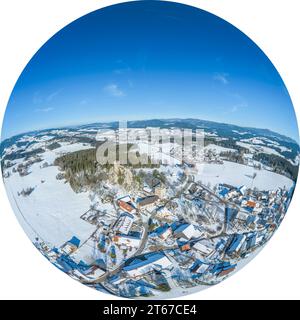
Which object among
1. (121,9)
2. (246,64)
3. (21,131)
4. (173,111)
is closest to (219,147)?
(173,111)

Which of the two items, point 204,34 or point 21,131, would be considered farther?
point 21,131

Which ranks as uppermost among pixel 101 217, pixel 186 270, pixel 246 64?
pixel 246 64

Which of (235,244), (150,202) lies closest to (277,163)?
(235,244)

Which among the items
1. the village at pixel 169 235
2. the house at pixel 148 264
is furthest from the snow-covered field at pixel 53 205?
the house at pixel 148 264

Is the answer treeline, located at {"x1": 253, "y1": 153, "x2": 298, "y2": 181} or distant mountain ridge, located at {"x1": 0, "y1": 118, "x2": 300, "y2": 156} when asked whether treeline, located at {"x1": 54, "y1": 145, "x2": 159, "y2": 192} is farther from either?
treeline, located at {"x1": 253, "y1": 153, "x2": 298, "y2": 181}

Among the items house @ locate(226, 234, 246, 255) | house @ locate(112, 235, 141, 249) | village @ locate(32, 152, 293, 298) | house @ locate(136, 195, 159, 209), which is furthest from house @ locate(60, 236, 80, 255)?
house @ locate(226, 234, 246, 255)

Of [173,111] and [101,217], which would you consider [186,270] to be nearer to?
[101,217]
